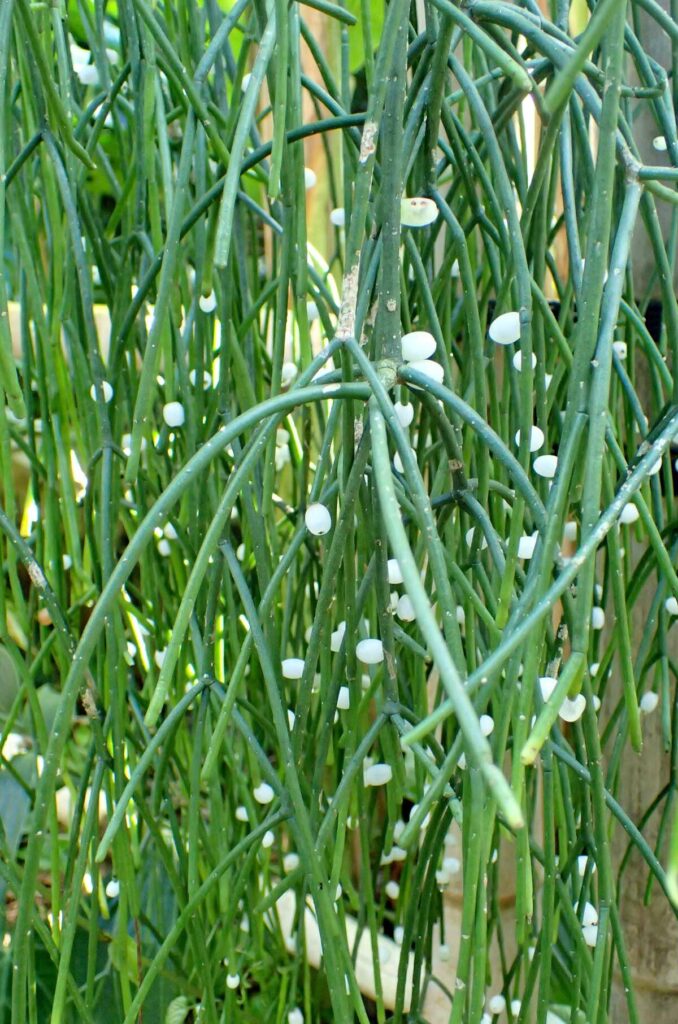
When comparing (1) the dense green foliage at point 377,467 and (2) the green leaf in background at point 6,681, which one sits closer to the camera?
(1) the dense green foliage at point 377,467

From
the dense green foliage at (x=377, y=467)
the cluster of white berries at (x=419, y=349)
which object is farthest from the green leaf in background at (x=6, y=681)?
the cluster of white berries at (x=419, y=349)

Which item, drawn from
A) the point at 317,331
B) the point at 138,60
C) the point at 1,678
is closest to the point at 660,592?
the point at 138,60

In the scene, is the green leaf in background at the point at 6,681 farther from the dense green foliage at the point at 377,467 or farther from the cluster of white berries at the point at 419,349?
the cluster of white berries at the point at 419,349

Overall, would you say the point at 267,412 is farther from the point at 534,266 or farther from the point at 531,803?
the point at 531,803

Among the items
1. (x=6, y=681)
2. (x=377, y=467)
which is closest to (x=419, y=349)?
(x=377, y=467)

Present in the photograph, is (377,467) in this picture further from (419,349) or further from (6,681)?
(6,681)

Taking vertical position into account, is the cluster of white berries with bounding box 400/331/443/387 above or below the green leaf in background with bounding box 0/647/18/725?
above

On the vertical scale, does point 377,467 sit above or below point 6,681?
above

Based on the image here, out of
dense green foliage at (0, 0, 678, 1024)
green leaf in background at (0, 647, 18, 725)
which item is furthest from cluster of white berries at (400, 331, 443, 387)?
green leaf in background at (0, 647, 18, 725)

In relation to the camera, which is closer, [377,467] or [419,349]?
[377,467]

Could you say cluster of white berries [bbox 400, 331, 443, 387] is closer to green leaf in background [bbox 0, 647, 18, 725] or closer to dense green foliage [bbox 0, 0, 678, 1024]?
dense green foliage [bbox 0, 0, 678, 1024]

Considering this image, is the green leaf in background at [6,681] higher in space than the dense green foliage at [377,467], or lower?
lower

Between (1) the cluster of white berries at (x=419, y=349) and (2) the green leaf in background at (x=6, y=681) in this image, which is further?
(2) the green leaf in background at (x=6, y=681)
